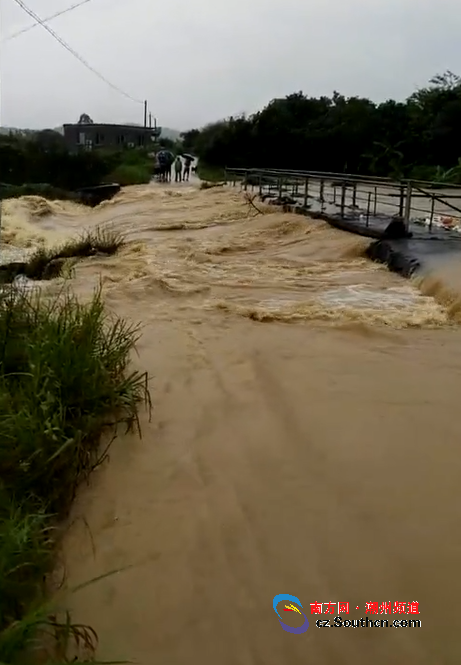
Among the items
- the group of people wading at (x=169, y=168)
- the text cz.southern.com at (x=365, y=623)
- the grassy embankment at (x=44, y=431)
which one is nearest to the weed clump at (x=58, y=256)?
the grassy embankment at (x=44, y=431)

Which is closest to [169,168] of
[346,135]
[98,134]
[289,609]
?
[346,135]

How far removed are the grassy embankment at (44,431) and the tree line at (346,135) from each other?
28.8 m

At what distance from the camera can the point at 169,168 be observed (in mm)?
34188

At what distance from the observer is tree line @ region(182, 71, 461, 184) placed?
106 ft

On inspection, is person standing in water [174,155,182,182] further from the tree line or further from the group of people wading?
the tree line

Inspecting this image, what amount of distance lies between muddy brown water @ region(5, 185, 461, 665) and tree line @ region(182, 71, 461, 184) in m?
26.5

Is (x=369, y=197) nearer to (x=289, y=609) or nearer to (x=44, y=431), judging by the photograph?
(x=44, y=431)

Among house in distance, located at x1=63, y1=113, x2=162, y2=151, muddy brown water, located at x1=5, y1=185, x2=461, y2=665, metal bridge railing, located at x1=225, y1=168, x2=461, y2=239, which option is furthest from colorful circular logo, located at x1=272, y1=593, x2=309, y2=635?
house in distance, located at x1=63, y1=113, x2=162, y2=151

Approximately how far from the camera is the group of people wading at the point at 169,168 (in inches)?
1288

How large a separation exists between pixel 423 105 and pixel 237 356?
3427 cm

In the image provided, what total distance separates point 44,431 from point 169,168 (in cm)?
3211

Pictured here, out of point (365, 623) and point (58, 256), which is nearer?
point (365, 623)

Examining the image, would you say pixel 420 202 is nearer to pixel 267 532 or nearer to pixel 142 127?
pixel 267 532

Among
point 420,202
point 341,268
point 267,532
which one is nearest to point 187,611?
point 267,532
